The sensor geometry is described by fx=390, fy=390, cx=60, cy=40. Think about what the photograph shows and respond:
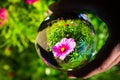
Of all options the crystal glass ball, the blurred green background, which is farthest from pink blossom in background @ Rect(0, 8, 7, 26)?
the crystal glass ball

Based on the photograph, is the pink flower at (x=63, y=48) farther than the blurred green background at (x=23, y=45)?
No

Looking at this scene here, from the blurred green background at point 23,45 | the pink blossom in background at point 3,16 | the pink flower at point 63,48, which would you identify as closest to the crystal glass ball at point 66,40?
the pink flower at point 63,48

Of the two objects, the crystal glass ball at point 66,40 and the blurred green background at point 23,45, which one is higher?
the blurred green background at point 23,45

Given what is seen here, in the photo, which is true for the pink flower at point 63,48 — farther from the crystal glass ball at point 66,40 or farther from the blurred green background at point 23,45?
the blurred green background at point 23,45

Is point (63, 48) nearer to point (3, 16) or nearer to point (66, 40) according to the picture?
point (66, 40)

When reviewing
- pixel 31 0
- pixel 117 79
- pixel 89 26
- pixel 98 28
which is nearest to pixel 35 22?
pixel 31 0

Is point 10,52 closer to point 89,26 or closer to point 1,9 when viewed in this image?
point 1,9

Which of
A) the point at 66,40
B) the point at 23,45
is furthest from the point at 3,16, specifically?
the point at 66,40

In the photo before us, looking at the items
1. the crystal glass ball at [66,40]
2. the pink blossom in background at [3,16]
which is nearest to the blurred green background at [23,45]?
the pink blossom in background at [3,16]
